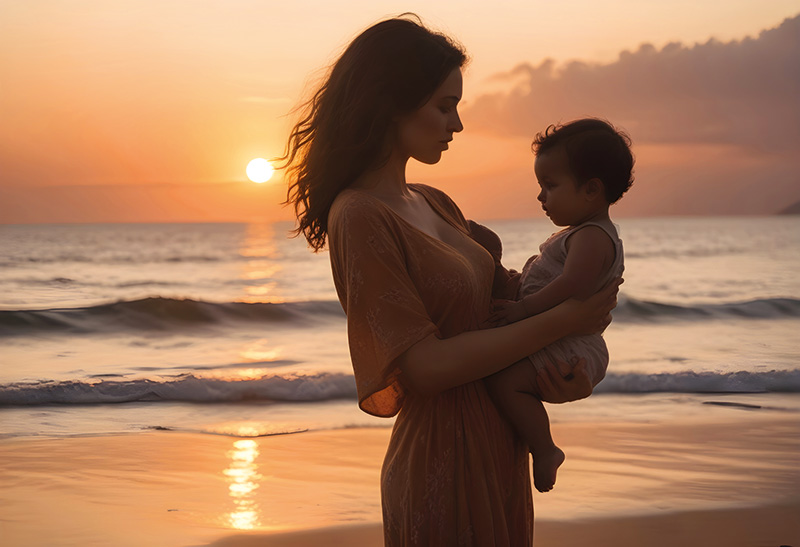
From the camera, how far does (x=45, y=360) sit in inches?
513

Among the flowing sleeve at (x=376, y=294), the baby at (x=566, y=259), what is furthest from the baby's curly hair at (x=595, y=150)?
the flowing sleeve at (x=376, y=294)

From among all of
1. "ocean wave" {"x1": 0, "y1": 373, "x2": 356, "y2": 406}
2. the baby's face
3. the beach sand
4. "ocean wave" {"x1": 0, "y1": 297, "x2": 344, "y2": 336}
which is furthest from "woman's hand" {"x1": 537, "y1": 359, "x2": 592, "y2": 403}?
"ocean wave" {"x1": 0, "y1": 297, "x2": 344, "y2": 336}

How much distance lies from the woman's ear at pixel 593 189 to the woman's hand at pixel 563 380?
0.52 meters

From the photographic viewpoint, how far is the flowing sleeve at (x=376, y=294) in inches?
77.5

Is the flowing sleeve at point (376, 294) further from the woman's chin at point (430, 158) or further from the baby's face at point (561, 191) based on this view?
the baby's face at point (561, 191)

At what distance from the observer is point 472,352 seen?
6.48 ft

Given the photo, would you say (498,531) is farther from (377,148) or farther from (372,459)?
(372,459)

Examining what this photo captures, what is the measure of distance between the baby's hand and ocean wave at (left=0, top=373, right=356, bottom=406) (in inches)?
322

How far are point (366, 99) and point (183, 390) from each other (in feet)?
30.2

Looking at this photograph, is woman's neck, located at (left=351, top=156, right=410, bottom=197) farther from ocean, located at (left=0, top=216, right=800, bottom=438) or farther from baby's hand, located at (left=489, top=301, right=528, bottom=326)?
ocean, located at (left=0, top=216, right=800, bottom=438)

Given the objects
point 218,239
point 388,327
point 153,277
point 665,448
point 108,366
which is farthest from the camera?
point 218,239

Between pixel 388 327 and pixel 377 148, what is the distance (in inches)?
19.6

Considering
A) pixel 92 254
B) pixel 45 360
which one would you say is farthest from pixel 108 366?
pixel 92 254

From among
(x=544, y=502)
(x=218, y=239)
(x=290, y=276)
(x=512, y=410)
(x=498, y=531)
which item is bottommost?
(x=544, y=502)
